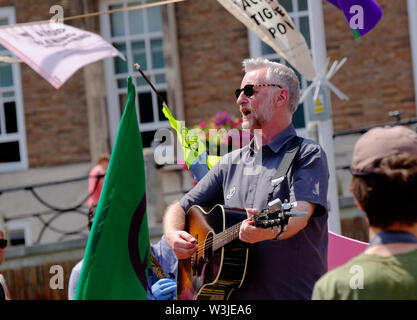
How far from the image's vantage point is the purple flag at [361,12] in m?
4.81

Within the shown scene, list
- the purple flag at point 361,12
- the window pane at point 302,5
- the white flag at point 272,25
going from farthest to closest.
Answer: the window pane at point 302,5, the white flag at point 272,25, the purple flag at point 361,12

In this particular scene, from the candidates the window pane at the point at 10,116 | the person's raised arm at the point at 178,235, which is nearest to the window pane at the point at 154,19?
the window pane at the point at 10,116

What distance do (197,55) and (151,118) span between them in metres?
1.20

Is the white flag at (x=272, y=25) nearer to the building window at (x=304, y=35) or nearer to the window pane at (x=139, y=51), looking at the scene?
the building window at (x=304, y=35)

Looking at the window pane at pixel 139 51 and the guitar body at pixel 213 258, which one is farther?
the window pane at pixel 139 51

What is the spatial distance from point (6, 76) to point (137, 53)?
1.98 m

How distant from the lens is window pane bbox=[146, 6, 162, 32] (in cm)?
1083

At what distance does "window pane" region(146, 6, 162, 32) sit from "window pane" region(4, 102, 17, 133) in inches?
93.4

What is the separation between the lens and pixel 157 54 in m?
10.9

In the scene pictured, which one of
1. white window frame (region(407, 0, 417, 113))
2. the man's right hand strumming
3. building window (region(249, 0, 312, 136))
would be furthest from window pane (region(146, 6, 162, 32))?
the man's right hand strumming

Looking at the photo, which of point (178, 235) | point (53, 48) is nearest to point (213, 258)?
point (178, 235)

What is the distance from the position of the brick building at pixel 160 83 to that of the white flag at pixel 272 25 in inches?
175

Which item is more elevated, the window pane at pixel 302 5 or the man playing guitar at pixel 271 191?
the window pane at pixel 302 5
